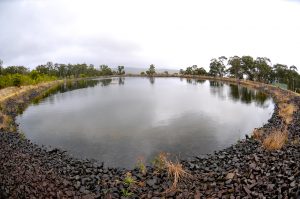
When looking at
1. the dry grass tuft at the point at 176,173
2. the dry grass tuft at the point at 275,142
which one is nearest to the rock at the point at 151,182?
the dry grass tuft at the point at 176,173

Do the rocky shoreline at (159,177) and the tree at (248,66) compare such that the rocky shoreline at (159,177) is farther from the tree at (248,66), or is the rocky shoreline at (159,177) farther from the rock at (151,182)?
the tree at (248,66)

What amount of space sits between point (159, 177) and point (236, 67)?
70.3 meters

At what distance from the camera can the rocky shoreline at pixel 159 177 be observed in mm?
9852

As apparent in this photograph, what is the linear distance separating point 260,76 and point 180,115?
49232 millimetres

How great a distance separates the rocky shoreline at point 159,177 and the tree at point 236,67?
63941 millimetres

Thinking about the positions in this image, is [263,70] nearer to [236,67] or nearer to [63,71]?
[236,67]

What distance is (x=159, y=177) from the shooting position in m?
11.9

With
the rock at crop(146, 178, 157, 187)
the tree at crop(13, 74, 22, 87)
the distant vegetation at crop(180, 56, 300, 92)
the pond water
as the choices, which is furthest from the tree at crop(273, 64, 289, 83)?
the rock at crop(146, 178, 157, 187)

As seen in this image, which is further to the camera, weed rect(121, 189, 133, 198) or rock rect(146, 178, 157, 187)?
rock rect(146, 178, 157, 187)

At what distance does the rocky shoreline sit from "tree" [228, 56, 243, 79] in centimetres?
6394

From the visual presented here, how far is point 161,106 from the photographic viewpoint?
109 feet

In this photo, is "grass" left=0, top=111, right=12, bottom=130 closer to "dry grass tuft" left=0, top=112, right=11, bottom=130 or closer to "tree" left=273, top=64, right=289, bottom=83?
"dry grass tuft" left=0, top=112, right=11, bottom=130

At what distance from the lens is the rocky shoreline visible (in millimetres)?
9852

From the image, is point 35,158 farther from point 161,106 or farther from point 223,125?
point 161,106
